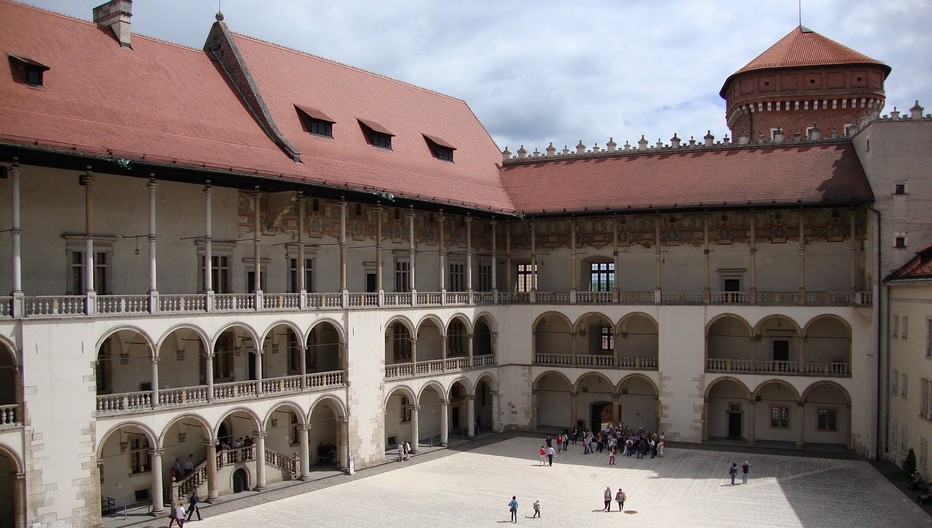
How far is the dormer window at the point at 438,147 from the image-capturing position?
44719mm

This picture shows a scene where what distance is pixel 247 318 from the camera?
3122 centimetres

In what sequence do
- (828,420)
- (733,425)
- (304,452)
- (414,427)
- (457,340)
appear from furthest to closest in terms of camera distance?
(457,340)
(733,425)
(828,420)
(414,427)
(304,452)

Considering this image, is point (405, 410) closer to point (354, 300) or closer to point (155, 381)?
point (354, 300)

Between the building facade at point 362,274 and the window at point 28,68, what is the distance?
8cm

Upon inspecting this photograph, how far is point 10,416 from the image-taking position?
947 inches

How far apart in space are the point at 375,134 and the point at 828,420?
2581 centimetres

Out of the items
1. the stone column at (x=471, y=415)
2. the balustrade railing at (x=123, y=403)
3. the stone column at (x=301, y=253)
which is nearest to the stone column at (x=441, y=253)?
the stone column at (x=471, y=415)

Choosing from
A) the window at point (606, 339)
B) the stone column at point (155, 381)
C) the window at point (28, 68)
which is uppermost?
the window at point (28, 68)

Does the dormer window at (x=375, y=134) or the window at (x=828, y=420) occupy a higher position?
the dormer window at (x=375, y=134)

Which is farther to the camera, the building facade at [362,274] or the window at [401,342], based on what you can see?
the window at [401,342]

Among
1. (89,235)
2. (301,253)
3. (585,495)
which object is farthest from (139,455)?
(585,495)

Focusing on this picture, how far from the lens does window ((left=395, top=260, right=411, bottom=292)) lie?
40.5 metres

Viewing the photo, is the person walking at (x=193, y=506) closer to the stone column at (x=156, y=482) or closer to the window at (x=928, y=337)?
the stone column at (x=156, y=482)

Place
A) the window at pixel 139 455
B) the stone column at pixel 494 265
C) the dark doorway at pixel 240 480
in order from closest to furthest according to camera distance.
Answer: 1. the window at pixel 139 455
2. the dark doorway at pixel 240 480
3. the stone column at pixel 494 265
